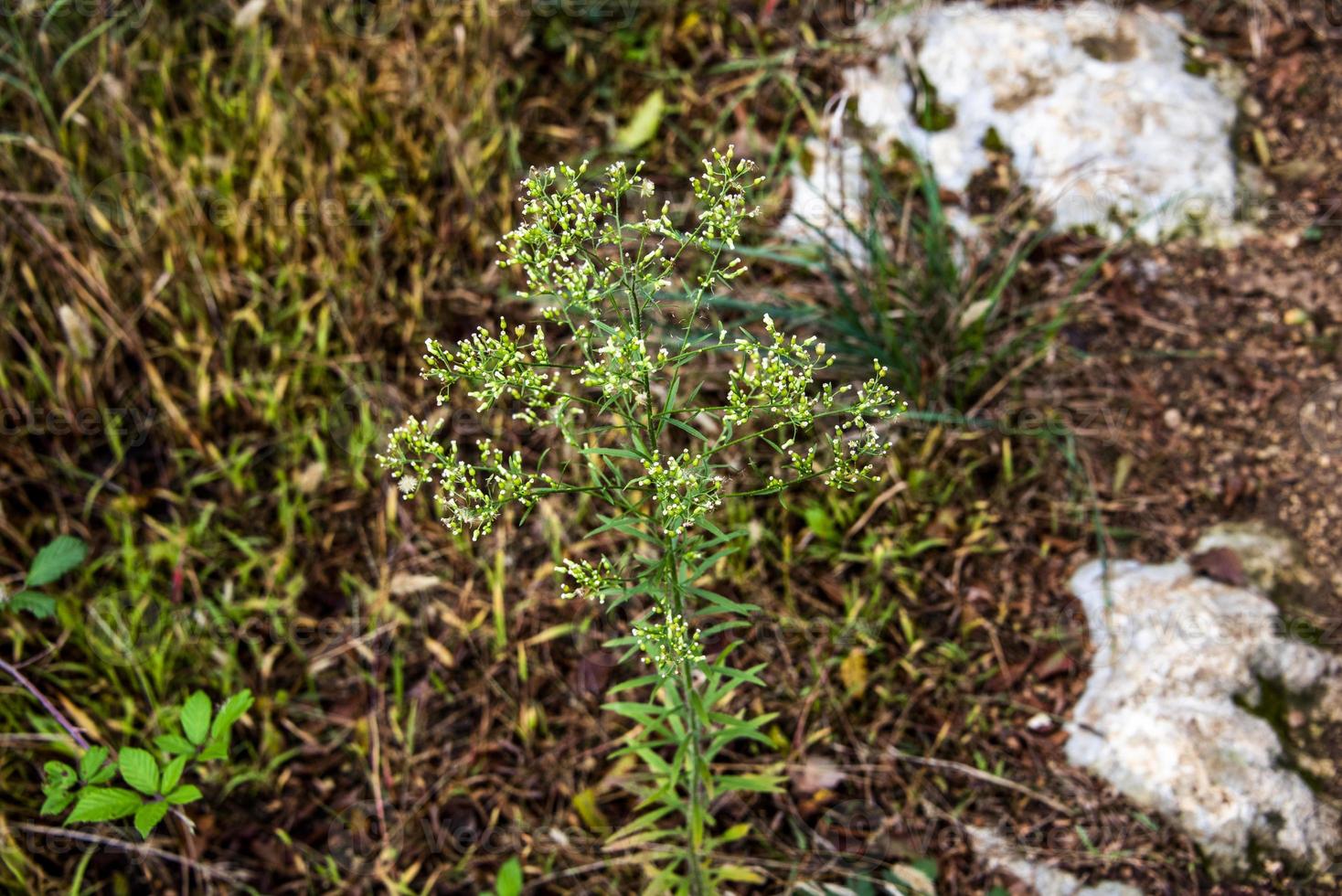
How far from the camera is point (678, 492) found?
1.84m

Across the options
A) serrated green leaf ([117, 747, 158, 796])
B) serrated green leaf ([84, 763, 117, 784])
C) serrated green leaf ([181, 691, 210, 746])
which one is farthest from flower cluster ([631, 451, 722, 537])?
serrated green leaf ([84, 763, 117, 784])

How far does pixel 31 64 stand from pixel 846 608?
3.41m

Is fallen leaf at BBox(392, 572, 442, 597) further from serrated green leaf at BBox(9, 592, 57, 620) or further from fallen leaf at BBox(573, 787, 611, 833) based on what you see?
serrated green leaf at BBox(9, 592, 57, 620)

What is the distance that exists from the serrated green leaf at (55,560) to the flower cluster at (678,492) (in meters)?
1.63

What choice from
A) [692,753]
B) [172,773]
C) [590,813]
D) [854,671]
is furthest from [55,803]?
[854,671]

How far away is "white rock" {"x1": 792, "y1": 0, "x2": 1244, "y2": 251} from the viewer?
11.7 feet

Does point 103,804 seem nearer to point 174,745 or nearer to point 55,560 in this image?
point 174,745

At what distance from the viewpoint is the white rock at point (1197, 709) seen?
2.62 meters

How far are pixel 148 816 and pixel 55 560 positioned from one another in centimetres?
78

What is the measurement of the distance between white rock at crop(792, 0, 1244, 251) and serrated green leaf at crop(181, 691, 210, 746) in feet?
7.96

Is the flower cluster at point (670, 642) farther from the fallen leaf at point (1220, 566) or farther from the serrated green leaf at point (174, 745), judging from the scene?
the fallen leaf at point (1220, 566)

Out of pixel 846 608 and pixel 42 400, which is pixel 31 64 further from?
pixel 846 608

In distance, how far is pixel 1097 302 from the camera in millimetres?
3445

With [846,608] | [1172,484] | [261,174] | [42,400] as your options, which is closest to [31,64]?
[261,174]
